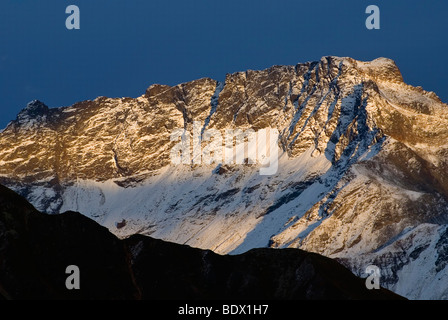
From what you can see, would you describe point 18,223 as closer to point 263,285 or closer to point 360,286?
point 263,285

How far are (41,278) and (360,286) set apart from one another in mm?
44866

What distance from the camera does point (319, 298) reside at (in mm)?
173250

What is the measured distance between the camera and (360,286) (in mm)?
182375

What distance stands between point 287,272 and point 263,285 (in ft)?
14.5
